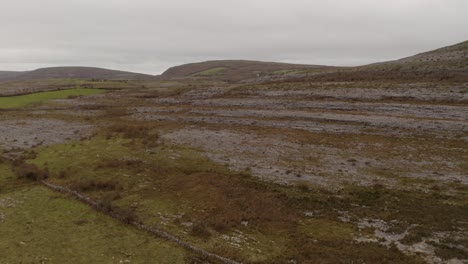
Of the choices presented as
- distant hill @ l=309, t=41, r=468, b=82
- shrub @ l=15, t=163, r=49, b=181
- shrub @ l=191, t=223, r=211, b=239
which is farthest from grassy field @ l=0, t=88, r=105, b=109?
shrub @ l=191, t=223, r=211, b=239

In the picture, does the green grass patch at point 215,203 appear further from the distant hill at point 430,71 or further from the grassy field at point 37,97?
the distant hill at point 430,71

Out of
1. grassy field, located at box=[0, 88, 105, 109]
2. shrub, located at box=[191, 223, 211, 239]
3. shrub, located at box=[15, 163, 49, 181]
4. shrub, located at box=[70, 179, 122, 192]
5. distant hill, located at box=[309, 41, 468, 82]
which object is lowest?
shrub, located at box=[191, 223, 211, 239]

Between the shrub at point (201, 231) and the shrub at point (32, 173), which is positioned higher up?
the shrub at point (32, 173)

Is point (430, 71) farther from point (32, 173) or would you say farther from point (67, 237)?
point (67, 237)

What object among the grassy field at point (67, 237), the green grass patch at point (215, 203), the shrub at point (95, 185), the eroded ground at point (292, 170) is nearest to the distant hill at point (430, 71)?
the eroded ground at point (292, 170)

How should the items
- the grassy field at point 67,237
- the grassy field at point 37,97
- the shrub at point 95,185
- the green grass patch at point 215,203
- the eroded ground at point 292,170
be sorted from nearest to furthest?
the grassy field at point 67,237
the green grass patch at point 215,203
the eroded ground at point 292,170
the shrub at point 95,185
the grassy field at point 37,97

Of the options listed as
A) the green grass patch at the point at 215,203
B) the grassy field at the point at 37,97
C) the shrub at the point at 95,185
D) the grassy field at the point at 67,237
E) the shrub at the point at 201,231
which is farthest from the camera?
the grassy field at the point at 37,97

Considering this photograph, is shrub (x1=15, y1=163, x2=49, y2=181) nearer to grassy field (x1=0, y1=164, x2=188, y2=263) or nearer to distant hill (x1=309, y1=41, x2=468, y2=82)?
grassy field (x1=0, y1=164, x2=188, y2=263)

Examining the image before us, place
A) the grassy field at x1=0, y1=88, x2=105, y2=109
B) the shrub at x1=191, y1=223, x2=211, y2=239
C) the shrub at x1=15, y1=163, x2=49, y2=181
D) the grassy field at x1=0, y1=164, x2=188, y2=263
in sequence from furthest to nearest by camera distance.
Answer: the grassy field at x1=0, y1=88, x2=105, y2=109, the shrub at x1=15, y1=163, x2=49, y2=181, the shrub at x1=191, y1=223, x2=211, y2=239, the grassy field at x1=0, y1=164, x2=188, y2=263

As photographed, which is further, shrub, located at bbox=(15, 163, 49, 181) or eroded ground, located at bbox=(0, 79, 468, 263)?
shrub, located at bbox=(15, 163, 49, 181)

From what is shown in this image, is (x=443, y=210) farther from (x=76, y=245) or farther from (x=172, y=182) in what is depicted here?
(x=76, y=245)
